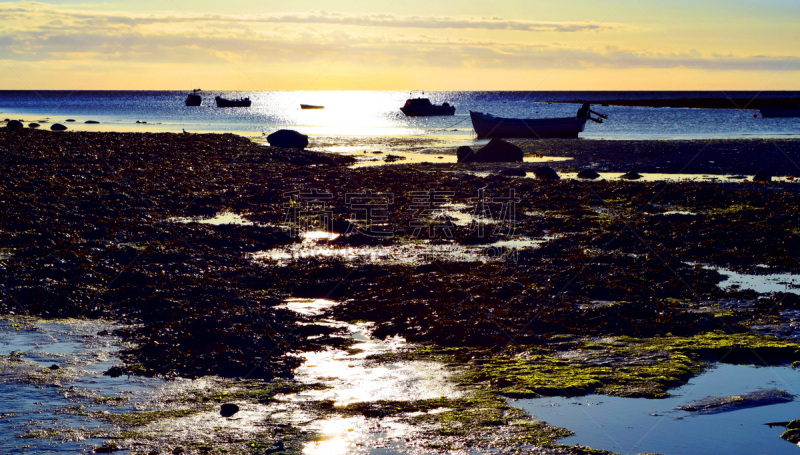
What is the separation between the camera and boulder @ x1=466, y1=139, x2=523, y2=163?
32.6m

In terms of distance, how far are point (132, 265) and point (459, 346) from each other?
21.3 ft

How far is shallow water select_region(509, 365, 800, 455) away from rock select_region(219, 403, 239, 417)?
9.41ft

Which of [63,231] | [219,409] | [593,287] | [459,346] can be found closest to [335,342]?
[459,346]

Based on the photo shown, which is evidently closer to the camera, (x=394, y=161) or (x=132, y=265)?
(x=132, y=265)

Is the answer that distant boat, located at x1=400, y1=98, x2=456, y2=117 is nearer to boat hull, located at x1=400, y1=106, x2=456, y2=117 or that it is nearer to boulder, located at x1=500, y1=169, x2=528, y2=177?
boat hull, located at x1=400, y1=106, x2=456, y2=117

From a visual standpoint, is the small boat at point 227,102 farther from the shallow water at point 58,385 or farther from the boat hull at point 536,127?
the shallow water at point 58,385

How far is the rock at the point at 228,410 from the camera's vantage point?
6484 mm

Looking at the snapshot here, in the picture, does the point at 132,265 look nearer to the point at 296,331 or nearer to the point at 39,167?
the point at 296,331

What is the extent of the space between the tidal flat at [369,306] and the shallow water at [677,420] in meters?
0.15

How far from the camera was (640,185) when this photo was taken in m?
22.4

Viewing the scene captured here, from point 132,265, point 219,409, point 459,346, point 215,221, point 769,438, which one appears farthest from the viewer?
point 215,221

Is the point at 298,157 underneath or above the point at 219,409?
above

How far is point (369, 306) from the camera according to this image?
33.4 feet

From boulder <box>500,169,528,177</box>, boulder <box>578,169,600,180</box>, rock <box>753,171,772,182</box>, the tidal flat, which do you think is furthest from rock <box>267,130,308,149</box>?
rock <box>753,171,772,182</box>
